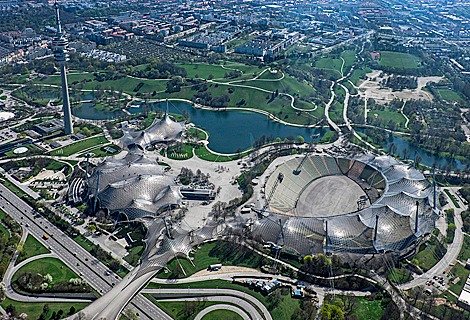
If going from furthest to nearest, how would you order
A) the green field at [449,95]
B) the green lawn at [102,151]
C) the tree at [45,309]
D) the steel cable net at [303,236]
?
the green field at [449,95] → the green lawn at [102,151] → the steel cable net at [303,236] → the tree at [45,309]

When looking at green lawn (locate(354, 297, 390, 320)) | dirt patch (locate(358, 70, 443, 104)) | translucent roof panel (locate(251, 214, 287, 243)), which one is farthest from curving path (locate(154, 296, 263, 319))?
dirt patch (locate(358, 70, 443, 104))

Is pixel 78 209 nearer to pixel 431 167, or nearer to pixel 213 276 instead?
pixel 213 276

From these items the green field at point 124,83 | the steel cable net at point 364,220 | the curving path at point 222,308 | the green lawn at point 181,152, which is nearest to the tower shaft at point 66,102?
the green lawn at point 181,152

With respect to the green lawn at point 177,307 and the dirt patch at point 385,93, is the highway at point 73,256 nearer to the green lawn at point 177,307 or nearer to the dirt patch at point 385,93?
the green lawn at point 177,307

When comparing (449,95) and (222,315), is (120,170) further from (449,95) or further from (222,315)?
(449,95)

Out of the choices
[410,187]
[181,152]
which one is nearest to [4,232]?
[181,152]
